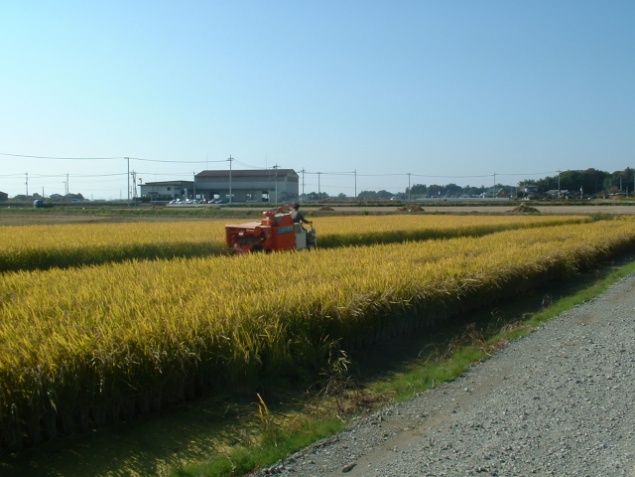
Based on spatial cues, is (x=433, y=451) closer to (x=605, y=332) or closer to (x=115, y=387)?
(x=115, y=387)

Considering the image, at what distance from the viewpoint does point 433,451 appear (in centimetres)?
436

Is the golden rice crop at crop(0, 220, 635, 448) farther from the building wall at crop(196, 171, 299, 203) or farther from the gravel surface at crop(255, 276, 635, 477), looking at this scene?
the building wall at crop(196, 171, 299, 203)

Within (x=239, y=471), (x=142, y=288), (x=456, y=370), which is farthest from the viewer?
(x=142, y=288)

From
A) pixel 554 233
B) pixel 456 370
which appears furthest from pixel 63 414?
pixel 554 233

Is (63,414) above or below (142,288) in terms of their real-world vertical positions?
below

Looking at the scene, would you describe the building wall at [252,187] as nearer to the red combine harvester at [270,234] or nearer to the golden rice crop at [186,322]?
the red combine harvester at [270,234]

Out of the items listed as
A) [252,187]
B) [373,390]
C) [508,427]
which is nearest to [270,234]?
[373,390]

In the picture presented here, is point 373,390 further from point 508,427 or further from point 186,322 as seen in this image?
point 186,322

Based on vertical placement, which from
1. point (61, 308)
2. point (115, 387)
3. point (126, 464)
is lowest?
point (126, 464)

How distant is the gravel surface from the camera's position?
13.5 feet

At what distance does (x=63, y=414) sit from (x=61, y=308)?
2.13m

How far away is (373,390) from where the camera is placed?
19.7ft

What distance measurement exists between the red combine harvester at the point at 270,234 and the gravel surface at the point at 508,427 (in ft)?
23.3

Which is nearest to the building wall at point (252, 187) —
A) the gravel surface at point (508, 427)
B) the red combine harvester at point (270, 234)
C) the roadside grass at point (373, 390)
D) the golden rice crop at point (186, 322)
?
the red combine harvester at point (270, 234)
